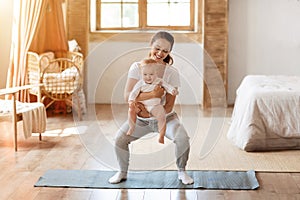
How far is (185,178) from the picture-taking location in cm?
369

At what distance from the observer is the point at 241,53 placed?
23.4 feet

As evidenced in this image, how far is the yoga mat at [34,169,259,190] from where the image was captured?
3.62 m

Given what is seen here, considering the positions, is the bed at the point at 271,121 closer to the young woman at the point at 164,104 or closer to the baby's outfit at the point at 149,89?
the young woman at the point at 164,104

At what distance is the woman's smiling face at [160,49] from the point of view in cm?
350

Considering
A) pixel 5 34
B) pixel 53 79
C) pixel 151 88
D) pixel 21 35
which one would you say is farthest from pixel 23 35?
pixel 151 88

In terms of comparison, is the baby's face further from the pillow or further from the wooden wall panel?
the wooden wall panel

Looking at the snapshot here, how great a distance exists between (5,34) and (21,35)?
2.54 ft

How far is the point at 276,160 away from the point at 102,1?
12.6 ft

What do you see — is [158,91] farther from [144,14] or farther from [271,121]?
[144,14]

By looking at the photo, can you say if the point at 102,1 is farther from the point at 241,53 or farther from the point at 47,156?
the point at 47,156

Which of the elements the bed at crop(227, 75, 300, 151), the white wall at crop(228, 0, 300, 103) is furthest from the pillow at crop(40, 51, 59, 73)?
the bed at crop(227, 75, 300, 151)

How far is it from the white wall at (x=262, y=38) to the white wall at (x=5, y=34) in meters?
2.69

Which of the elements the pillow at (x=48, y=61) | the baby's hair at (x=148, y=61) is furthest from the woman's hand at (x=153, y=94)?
the pillow at (x=48, y=61)

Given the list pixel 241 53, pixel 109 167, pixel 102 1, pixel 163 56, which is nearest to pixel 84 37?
pixel 102 1
